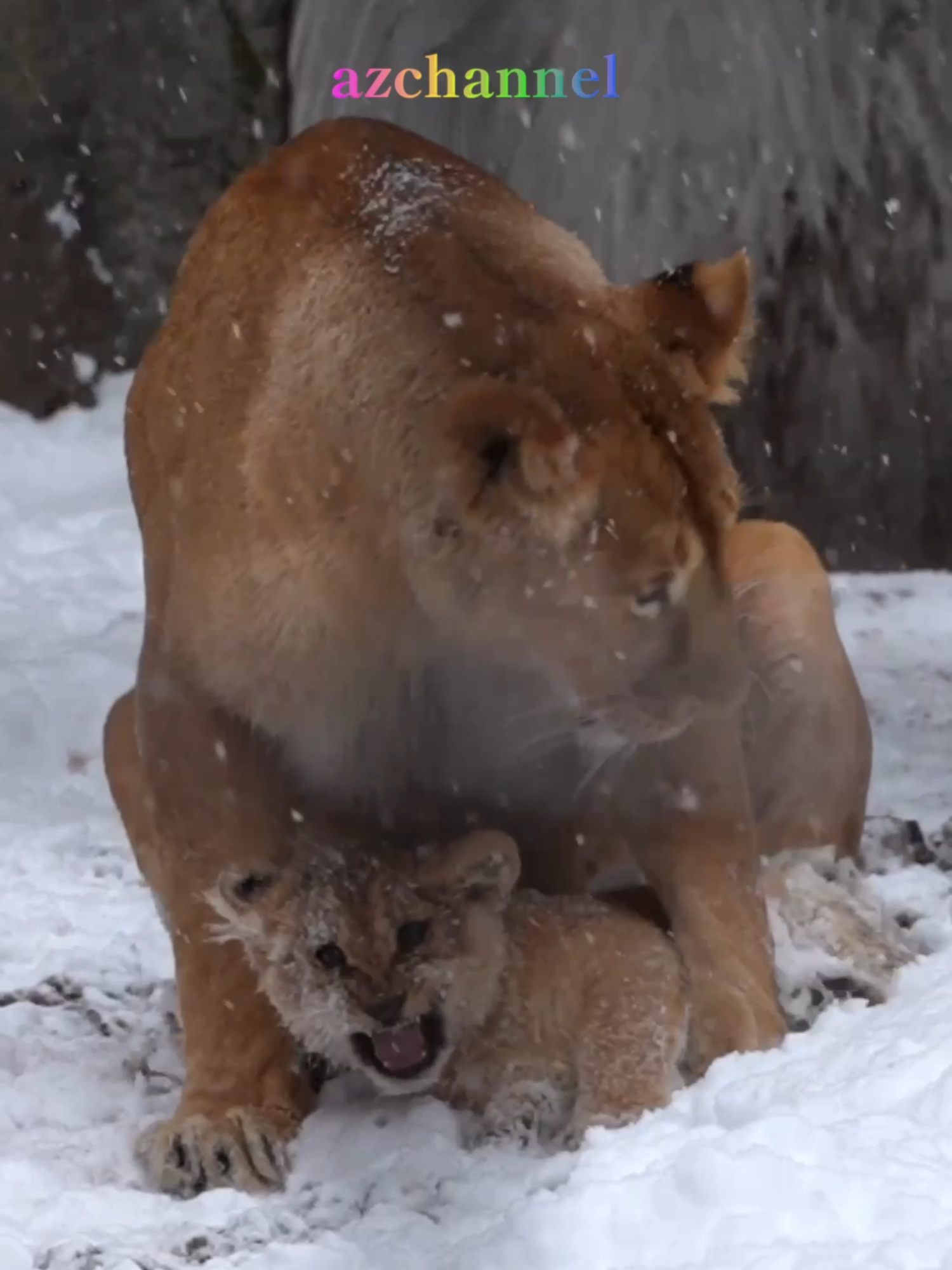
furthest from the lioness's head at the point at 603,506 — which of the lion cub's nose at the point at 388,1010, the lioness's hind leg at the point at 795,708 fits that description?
the lioness's hind leg at the point at 795,708

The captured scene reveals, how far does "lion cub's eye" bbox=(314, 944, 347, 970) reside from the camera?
2438mm

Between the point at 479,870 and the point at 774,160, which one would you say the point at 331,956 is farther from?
the point at 774,160

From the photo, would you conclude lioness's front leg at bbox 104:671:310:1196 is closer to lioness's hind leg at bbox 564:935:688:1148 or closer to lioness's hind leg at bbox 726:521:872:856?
lioness's hind leg at bbox 564:935:688:1148

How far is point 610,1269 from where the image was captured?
1.81m

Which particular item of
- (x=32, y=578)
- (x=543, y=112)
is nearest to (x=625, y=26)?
(x=543, y=112)

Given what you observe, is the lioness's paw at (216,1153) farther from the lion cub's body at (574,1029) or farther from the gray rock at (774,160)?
the gray rock at (774,160)

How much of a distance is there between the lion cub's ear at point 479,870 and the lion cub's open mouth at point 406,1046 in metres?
0.17

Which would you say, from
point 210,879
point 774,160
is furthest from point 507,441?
point 774,160

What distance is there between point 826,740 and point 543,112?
108 inches

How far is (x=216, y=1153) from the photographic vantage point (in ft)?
7.81

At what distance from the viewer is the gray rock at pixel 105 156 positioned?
21.7 ft

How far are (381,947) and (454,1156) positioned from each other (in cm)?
26

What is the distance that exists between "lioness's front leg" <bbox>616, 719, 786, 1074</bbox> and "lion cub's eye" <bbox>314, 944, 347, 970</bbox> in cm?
43

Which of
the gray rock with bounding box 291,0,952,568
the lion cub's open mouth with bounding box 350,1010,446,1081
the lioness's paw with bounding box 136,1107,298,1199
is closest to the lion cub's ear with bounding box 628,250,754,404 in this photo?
the lion cub's open mouth with bounding box 350,1010,446,1081
